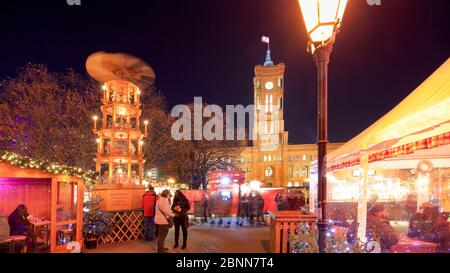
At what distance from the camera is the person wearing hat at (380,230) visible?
19.7 ft

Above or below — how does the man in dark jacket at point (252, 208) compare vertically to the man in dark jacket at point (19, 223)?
below

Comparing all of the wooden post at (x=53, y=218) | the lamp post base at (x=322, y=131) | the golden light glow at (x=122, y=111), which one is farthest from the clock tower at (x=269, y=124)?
the lamp post base at (x=322, y=131)

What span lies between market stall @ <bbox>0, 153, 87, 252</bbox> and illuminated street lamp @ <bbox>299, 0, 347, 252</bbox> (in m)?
7.40

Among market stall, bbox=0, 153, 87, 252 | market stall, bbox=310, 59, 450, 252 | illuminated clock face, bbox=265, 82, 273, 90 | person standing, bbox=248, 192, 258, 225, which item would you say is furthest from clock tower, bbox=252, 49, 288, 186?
market stall, bbox=0, 153, 87, 252

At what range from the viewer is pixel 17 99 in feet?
73.4

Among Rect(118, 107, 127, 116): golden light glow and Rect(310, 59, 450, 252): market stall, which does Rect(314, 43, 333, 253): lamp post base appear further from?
Rect(118, 107, 127, 116): golden light glow

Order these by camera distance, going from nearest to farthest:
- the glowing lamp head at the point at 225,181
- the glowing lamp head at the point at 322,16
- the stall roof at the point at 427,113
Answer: the glowing lamp head at the point at 322,16
the stall roof at the point at 427,113
the glowing lamp head at the point at 225,181

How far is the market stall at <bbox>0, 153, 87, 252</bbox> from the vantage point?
739cm

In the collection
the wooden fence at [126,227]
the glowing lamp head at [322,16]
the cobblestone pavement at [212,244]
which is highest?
→ the glowing lamp head at [322,16]

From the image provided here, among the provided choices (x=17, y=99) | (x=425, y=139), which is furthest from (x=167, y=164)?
(x=425, y=139)

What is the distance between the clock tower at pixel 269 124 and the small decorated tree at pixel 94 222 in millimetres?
78977

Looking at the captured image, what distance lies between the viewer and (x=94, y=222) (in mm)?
9891

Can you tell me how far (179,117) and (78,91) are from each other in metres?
10.6

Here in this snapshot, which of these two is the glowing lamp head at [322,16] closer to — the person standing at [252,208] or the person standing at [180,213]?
the person standing at [180,213]
